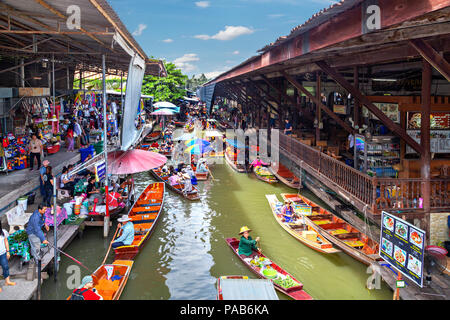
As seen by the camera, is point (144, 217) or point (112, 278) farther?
point (144, 217)

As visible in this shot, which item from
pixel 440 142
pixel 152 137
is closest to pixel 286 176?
pixel 440 142

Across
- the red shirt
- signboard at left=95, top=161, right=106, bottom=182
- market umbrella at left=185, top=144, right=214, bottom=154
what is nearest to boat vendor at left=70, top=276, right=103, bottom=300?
the red shirt

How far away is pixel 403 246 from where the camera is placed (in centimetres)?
761

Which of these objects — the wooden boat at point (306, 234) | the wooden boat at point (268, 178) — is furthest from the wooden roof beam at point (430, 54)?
the wooden boat at point (268, 178)

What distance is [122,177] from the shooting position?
60.7 ft

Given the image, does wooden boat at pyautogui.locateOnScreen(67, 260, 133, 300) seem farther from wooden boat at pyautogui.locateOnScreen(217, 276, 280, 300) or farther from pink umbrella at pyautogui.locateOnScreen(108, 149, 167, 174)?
pink umbrella at pyautogui.locateOnScreen(108, 149, 167, 174)

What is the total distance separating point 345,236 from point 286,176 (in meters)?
8.00

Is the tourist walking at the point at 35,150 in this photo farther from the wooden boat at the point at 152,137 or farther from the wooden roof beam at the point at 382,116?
the wooden boat at the point at 152,137

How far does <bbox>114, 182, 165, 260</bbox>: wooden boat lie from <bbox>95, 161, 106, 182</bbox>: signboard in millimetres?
1940

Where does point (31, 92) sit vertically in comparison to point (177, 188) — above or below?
above

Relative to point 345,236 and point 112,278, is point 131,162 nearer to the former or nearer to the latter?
point 112,278

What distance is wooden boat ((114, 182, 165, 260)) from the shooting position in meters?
10.2
